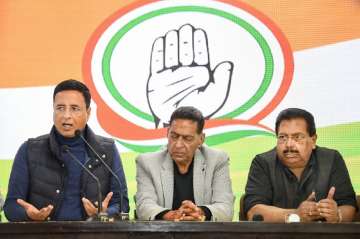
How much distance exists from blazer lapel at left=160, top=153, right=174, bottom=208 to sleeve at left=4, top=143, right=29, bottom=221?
0.76m

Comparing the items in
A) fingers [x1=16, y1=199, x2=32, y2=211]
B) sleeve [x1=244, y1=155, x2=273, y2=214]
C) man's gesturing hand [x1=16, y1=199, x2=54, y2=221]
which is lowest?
man's gesturing hand [x1=16, y1=199, x2=54, y2=221]

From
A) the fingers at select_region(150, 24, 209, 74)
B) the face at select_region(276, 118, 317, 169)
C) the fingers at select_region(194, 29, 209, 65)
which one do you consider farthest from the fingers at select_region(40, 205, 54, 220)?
the fingers at select_region(194, 29, 209, 65)

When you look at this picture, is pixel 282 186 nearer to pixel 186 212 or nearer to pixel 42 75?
pixel 186 212

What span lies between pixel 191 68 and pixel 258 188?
116cm

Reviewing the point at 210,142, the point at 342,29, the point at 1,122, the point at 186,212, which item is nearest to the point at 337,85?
the point at 342,29

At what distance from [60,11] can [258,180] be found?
1.93m

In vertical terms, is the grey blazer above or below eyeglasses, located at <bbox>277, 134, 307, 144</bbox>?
below

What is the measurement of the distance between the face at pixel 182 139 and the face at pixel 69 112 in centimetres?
51

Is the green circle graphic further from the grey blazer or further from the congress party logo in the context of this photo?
the grey blazer

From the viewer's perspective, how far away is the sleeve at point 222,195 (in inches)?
150

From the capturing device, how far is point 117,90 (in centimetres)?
485

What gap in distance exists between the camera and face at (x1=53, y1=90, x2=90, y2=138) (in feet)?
12.8

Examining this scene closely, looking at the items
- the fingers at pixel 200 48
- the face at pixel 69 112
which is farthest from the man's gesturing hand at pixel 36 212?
the fingers at pixel 200 48

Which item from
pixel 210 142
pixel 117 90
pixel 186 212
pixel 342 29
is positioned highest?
pixel 342 29
